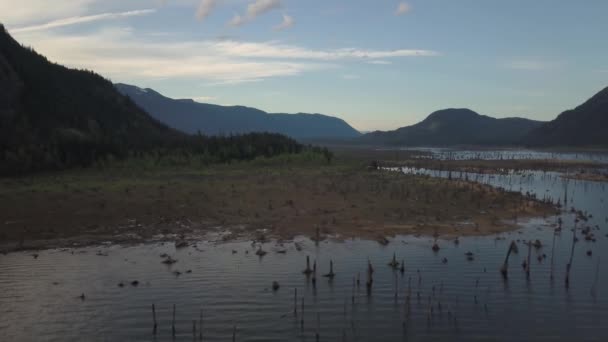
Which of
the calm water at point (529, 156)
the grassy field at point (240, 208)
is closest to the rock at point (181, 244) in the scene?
the grassy field at point (240, 208)

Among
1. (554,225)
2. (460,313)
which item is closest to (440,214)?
(554,225)

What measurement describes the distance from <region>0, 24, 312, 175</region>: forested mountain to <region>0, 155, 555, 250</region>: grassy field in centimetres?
921

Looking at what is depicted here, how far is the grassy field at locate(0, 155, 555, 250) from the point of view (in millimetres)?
29156

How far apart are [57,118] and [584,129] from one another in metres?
168

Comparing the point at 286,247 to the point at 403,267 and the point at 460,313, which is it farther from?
the point at 460,313

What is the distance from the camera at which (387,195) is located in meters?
41.7

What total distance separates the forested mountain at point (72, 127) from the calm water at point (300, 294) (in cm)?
3887

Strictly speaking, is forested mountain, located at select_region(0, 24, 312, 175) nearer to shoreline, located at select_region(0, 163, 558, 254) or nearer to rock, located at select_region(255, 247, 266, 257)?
shoreline, located at select_region(0, 163, 558, 254)

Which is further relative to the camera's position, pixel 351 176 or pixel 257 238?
pixel 351 176

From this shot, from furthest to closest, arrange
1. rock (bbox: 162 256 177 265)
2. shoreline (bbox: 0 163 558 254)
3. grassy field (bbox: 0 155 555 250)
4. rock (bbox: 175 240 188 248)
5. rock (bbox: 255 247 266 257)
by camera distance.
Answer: grassy field (bbox: 0 155 555 250) < shoreline (bbox: 0 163 558 254) < rock (bbox: 175 240 188 248) < rock (bbox: 255 247 266 257) < rock (bbox: 162 256 177 265)

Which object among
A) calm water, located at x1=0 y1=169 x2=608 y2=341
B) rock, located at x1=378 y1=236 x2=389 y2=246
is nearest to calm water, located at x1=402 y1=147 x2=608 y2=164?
rock, located at x1=378 y1=236 x2=389 y2=246

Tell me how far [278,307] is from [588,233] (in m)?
20.9

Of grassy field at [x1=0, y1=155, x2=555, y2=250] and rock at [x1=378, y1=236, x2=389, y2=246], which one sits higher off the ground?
grassy field at [x1=0, y1=155, x2=555, y2=250]

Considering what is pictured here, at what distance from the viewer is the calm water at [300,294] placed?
51.2 ft
